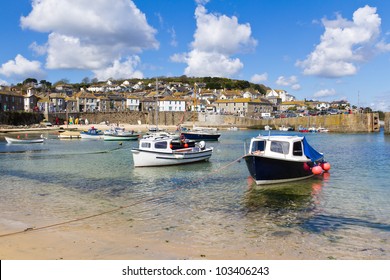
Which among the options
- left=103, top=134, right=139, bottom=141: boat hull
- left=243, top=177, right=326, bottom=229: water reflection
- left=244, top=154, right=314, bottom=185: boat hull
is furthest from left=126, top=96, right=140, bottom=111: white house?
left=243, top=177, right=326, bottom=229: water reflection

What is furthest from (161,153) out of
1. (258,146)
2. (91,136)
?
(91,136)

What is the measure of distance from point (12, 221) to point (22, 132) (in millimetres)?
74408

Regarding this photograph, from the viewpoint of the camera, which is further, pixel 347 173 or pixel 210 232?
pixel 347 173

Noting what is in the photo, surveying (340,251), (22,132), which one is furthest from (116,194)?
(22,132)

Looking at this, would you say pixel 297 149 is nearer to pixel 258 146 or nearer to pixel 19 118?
pixel 258 146

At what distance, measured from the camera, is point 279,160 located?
21.8 meters

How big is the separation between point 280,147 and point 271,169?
6.12ft

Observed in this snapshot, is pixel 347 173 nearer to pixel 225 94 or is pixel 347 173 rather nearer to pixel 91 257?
pixel 91 257

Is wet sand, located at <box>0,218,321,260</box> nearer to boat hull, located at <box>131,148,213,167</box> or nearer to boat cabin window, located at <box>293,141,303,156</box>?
boat cabin window, located at <box>293,141,303,156</box>

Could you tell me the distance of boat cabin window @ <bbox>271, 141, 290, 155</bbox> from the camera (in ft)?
74.4

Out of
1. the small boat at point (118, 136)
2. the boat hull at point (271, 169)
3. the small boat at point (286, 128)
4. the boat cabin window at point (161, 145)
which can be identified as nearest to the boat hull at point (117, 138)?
the small boat at point (118, 136)

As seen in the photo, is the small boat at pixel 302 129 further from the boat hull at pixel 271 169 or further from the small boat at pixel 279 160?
the boat hull at pixel 271 169
